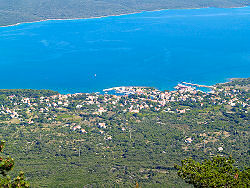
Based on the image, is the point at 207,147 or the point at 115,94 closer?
the point at 207,147

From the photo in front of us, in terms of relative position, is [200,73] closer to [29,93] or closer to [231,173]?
[29,93]

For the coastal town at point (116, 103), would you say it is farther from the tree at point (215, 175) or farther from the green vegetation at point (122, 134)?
the tree at point (215, 175)

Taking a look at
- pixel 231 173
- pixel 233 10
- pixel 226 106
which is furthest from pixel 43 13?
pixel 231 173

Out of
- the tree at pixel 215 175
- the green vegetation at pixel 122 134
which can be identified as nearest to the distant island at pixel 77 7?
the green vegetation at pixel 122 134

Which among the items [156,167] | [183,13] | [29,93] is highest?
[183,13]

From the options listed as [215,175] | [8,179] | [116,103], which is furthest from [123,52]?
[8,179]
